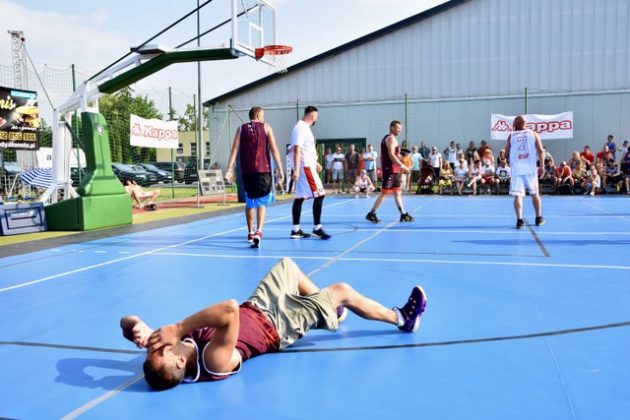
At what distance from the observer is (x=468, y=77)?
76.2ft

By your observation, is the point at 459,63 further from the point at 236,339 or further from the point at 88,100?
the point at 236,339

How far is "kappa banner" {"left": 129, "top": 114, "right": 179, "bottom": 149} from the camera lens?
14.5 meters

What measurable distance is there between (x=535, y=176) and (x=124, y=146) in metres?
14.7

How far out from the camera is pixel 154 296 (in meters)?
4.76

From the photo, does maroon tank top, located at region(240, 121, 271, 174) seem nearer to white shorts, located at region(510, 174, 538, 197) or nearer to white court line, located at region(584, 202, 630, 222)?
white shorts, located at region(510, 174, 538, 197)

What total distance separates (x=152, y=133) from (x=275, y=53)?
444cm

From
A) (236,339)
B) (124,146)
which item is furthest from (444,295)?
(124,146)

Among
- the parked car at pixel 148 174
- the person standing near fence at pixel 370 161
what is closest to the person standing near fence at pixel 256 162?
the person standing near fence at pixel 370 161

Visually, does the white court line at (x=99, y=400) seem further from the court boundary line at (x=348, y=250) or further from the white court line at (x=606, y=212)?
the white court line at (x=606, y=212)

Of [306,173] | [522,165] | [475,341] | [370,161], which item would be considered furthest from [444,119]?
[475,341]

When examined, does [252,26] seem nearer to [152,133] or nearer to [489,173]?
[152,133]

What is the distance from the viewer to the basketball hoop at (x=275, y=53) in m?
12.7

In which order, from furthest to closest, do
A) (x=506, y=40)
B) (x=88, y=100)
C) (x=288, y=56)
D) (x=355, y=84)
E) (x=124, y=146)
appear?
(x=355, y=84)
(x=506, y=40)
(x=124, y=146)
(x=288, y=56)
(x=88, y=100)

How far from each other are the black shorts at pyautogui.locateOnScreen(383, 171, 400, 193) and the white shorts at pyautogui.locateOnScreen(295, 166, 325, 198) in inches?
78.0
